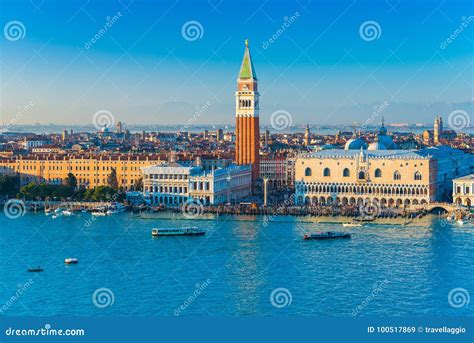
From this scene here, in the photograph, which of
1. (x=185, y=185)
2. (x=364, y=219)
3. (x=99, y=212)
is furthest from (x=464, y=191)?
(x=99, y=212)

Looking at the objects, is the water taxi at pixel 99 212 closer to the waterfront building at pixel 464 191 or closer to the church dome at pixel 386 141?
the waterfront building at pixel 464 191

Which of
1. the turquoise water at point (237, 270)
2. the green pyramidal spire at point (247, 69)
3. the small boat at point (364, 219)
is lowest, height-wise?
the turquoise water at point (237, 270)

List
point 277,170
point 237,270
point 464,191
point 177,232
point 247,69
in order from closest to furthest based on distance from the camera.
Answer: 1. point 237,270
2. point 177,232
3. point 464,191
4. point 247,69
5. point 277,170

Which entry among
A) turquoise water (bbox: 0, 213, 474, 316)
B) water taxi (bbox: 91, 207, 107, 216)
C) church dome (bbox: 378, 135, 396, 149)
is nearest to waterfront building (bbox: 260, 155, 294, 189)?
church dome (bbox: 378, 135, 396, 149)

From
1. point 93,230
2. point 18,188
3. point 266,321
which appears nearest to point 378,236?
point 93,230

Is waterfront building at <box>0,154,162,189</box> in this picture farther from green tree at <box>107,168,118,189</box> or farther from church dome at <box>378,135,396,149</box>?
church dome at <box>378,135,396,149</box>

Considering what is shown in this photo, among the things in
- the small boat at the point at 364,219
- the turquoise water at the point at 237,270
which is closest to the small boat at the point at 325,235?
the turquoise water at the point at 237,270

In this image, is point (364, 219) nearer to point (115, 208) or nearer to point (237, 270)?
point (115, 208)
